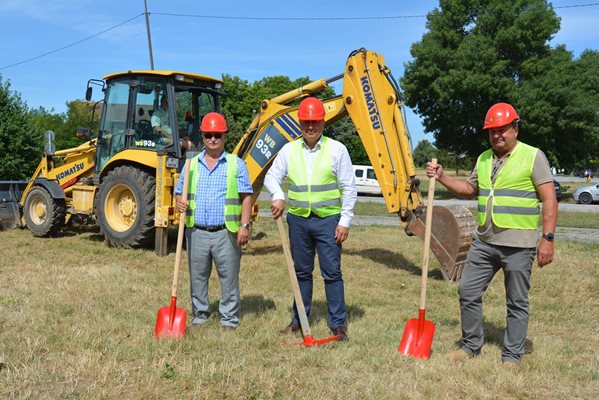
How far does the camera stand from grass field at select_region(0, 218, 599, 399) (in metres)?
4.08

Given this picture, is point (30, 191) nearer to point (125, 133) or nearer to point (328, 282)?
point (125, 133)

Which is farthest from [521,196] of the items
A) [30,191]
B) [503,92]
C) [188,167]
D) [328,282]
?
[503,92]

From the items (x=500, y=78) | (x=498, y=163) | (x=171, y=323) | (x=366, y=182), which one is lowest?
(x=171, y=323)

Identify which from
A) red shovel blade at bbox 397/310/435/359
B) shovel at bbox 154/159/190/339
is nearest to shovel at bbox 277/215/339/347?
red shovel blade at bbox 397/310/435/359

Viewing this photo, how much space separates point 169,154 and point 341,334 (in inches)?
207

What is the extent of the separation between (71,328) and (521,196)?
12.9 ft

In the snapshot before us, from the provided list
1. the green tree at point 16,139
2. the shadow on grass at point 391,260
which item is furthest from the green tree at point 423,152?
the shadow on grass at point 391,260

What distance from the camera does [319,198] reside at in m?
5.10

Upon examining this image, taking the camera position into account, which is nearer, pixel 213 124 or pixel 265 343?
pixel 265 343

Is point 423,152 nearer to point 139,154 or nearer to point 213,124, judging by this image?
Answer: point 139,154

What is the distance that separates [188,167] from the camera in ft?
17.7

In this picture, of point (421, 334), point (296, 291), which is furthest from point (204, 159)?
point (421, 334)

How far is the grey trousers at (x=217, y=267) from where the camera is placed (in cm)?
535

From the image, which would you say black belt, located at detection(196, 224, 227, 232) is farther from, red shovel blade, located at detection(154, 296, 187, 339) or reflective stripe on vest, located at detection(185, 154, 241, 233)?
red shovel blade, located at detection(154, 296, 187, 339)
